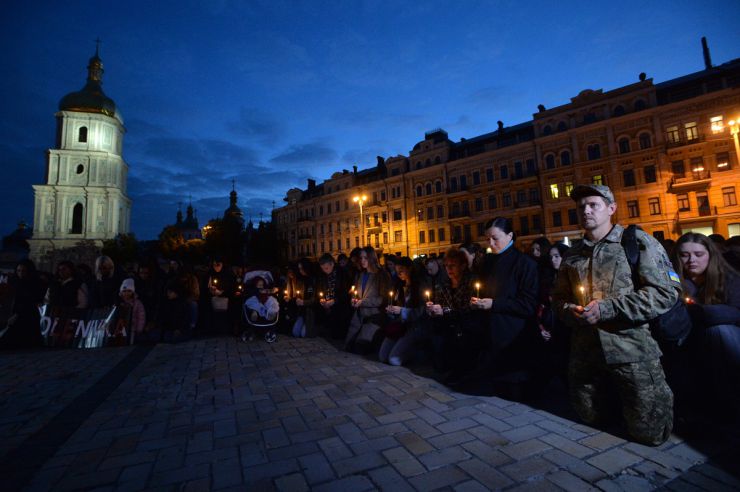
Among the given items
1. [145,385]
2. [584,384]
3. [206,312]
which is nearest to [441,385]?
[584,384]

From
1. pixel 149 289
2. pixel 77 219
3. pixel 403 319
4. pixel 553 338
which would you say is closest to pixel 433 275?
pixel 403 319

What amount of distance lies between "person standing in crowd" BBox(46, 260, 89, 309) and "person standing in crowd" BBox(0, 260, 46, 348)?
0.97 feet

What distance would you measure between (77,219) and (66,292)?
6956 centimetres

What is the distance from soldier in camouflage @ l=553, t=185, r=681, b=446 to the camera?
275 centimetres

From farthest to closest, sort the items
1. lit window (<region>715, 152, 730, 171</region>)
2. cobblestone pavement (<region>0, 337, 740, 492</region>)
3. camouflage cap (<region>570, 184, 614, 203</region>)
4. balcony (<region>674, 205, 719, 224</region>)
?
lit window (<region>715, 152, 730, 171</region>)
balcony (<region>674, 205, 719, 224</region>)
camouflage cap (<region>570, 184, 614, 203</region>)
cobblestone pavement (<region>0, 337, 740, 492</region>)

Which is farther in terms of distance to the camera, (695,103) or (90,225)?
(90,225)

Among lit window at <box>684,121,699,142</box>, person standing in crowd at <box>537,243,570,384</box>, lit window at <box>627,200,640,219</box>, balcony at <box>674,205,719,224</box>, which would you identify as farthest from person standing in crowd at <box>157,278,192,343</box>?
lit window at <box>684,121,699,142</box>

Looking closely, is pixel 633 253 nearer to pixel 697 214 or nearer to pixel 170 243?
pixel 697 214

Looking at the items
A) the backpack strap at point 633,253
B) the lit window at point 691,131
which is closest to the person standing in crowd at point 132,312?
the backpack strap at point 633,253

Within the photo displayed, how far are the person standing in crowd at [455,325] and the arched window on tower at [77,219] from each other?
7651 cm

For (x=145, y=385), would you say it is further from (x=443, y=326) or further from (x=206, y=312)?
(x=206, y=312)

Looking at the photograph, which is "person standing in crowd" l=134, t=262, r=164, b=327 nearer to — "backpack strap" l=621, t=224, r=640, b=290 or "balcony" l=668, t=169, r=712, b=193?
"backpack strap" l=621, t=224, r=640, b=290

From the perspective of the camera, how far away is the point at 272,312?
28.6 ft

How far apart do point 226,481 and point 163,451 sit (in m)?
0.89
